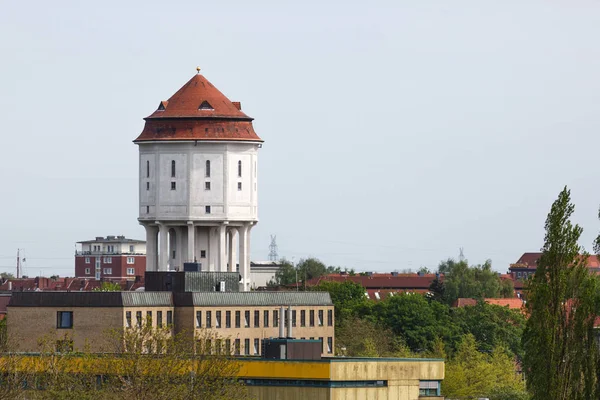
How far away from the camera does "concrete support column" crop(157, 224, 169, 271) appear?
489 ft

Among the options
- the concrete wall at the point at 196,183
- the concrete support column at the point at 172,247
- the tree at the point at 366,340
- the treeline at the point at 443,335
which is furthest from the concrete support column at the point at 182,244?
the treeline at the point at 443,335

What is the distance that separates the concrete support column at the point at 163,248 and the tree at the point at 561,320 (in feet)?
178

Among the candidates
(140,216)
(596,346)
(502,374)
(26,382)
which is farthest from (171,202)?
(596,346)

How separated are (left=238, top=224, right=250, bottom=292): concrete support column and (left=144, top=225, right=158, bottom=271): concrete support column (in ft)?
19.4

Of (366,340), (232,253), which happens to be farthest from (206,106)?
(366,340)

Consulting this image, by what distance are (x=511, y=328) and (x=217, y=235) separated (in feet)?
107

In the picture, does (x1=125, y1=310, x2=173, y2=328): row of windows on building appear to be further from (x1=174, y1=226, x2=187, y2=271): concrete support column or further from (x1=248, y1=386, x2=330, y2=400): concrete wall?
(x1=248, y1=386, x2=330, y2=400): concrete wall

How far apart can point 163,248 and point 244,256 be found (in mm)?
5625

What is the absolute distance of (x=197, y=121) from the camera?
497ft

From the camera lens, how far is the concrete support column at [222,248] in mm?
148500

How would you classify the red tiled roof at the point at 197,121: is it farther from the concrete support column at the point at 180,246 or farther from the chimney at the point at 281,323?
the chimney at the point at 281,323

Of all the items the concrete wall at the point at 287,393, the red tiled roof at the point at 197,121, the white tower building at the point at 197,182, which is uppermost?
the red tiled roof at the point at 197,121

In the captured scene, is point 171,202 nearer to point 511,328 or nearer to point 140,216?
point 140,216

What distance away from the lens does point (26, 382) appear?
336 feet
